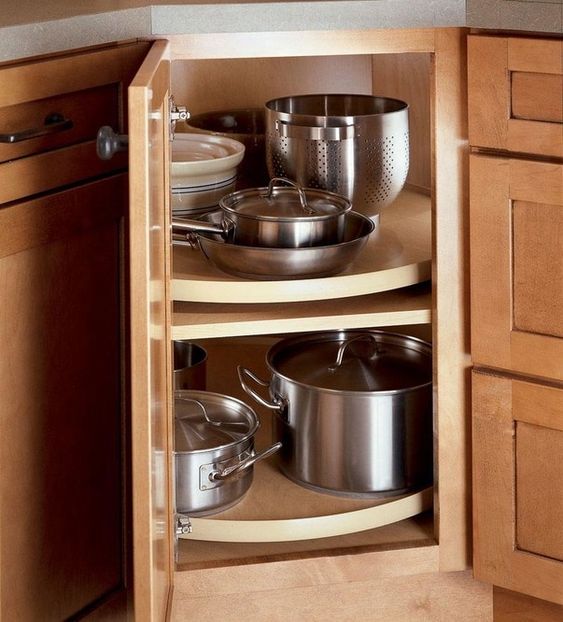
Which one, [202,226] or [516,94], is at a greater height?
[516,94]

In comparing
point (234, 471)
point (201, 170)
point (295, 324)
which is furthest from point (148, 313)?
point (201, 170)

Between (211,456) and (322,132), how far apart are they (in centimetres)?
50

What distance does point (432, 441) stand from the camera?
1666 millimetres

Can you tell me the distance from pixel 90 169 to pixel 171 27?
202 millimetres

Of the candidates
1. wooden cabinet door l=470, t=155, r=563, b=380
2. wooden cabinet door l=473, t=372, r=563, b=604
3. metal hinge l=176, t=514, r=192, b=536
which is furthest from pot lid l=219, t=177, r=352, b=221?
metal hinge l=176, t=514, r=192, b=536

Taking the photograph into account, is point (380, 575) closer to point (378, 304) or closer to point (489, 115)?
point (378, 304)

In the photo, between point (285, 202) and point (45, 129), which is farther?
point (285, 202)

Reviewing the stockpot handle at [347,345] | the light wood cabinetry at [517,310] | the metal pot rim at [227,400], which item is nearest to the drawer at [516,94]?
the light wood cabinetry at [517,310]

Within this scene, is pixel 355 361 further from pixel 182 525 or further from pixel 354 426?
pixel 182 525

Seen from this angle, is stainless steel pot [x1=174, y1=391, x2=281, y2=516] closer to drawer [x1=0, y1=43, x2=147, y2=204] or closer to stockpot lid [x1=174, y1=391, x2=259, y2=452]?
stockpot lid [x1=174, y1=391, x2=259, y2=452]

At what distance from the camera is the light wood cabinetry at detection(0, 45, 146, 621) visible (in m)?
1.29

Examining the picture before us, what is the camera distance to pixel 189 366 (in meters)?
1.85

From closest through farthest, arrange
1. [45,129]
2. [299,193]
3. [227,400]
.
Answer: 1. [45,129]
2. [299,193]
3. [227,400]

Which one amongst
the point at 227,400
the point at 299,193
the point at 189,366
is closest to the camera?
the point at 299,193
